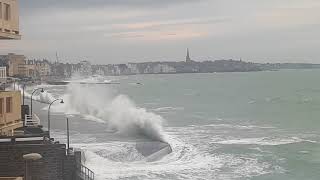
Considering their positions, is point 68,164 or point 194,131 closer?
point 68,164

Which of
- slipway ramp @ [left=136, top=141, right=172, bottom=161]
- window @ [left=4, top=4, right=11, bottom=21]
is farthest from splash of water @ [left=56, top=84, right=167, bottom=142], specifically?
window @ [left=4, top=4, right=11, bottom=21]

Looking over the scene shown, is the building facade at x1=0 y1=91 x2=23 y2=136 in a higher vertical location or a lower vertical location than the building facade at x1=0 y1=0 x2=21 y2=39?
lower

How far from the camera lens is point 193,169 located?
30469 mm

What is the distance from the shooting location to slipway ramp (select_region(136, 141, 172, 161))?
34069mm

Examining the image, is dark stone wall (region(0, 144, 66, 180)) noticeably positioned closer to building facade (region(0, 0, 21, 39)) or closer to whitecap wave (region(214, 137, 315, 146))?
building facade (region(0, 0, 21, 39))

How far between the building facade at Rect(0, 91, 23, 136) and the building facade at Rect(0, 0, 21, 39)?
2046 millimetres

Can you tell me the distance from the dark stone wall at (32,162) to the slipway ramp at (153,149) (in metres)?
12.8

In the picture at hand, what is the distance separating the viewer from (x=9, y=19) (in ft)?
62.7

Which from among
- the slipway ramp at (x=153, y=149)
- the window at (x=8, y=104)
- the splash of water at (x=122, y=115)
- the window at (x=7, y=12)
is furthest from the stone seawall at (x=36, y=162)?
the splash of water at (x=122, y=115)

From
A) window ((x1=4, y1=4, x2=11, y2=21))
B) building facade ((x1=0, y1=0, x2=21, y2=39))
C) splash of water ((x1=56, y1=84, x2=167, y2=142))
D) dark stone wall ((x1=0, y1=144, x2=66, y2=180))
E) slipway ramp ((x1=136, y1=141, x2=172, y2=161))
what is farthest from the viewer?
splash of water ((x1=56, y1=84, x2=167, y2=142))

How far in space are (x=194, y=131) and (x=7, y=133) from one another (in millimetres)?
30871

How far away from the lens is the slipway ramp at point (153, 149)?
112 ft

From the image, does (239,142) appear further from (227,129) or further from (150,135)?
(227,129)

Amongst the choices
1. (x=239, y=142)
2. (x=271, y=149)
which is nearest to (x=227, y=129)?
(x=239, y=142)
